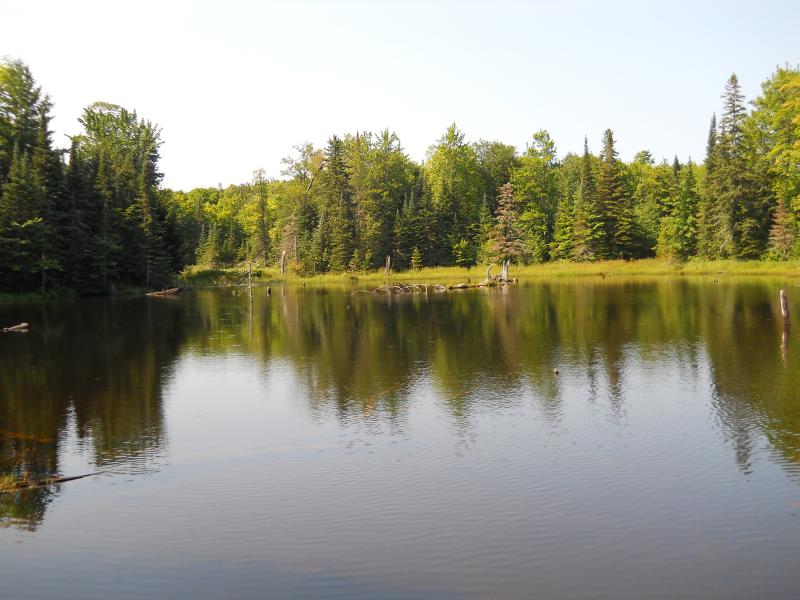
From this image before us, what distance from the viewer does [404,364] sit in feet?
88.3

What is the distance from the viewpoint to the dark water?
971cm

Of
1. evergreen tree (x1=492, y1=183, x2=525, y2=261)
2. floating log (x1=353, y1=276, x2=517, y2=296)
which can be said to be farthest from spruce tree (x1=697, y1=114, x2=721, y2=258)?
floating log (x1=353, y1=276, x2=517, y2=296)

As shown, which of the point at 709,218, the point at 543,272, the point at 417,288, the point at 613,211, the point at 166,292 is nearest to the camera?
the point at 417,288

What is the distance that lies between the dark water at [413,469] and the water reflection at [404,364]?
14cm

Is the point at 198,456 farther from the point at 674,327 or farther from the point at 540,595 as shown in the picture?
the point at 674,327

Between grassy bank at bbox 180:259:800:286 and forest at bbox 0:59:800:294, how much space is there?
195 centimetres

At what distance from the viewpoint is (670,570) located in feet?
31.3

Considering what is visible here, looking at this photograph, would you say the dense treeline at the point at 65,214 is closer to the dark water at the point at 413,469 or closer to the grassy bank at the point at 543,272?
the grassy bank at the point at 543,272

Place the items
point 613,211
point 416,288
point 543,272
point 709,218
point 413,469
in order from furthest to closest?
point 613,211 → point 543,272 → point 709,218 → point 416,288 → point 413,469

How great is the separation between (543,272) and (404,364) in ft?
226

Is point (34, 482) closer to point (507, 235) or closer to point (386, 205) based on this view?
point (507, 235)

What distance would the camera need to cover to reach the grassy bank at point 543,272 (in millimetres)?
76625

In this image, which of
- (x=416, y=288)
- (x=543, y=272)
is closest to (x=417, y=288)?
(x=416, y=288)

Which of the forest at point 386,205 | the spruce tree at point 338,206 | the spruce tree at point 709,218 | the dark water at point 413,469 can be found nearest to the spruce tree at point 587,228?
the forest at point 386,205
